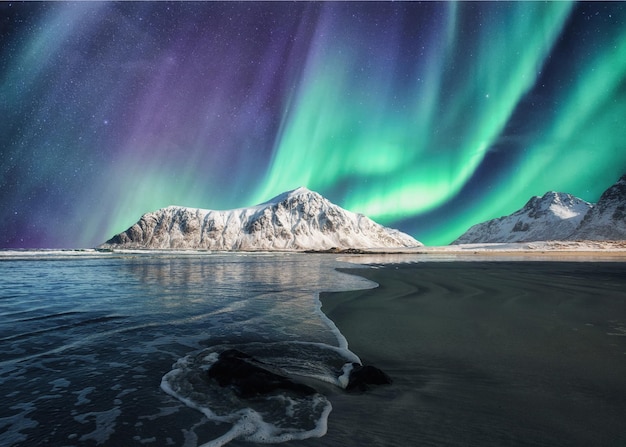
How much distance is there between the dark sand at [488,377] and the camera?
393 centimetres

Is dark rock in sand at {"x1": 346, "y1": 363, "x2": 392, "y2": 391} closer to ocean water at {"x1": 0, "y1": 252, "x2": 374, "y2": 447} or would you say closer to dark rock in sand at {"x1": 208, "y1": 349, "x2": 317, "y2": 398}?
ocean water at {"x1": 0, "y1": 252, "x2": 374, "y2": 447}

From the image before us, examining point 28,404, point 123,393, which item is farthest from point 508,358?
point 28,404

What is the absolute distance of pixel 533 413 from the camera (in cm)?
436

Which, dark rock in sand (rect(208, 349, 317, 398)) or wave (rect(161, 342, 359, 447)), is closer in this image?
wave (rect(161, 342, 359, 447))

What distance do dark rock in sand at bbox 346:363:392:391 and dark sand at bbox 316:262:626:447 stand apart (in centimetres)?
17

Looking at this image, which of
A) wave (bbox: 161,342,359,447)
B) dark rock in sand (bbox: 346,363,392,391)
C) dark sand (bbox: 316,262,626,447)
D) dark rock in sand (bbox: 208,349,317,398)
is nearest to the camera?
dark sand (bbox: 316,262,626,447)

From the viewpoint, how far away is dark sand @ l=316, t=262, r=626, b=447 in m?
3.93

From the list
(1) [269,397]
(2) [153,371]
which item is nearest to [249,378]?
(1) [269,397]

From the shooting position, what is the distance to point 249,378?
5.43m

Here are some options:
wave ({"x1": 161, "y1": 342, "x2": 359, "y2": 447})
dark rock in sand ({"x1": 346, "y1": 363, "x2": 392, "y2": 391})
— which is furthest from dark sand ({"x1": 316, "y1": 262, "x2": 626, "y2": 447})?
wave ({"x1": 161, "y1": 342, "x2": 359, "y2": 447})

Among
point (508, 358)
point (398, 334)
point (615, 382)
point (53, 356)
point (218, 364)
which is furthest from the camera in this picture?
point (398, 334)

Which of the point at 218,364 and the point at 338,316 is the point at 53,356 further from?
the point at 338,316

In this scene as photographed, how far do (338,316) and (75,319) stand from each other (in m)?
9.28

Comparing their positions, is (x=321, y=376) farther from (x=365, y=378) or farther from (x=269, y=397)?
(x=269, y=397)
